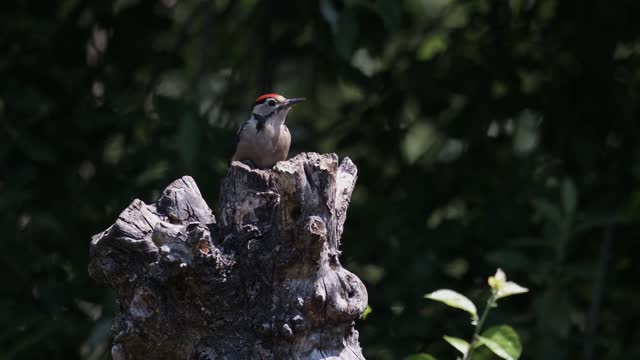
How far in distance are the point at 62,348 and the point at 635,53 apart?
271cm

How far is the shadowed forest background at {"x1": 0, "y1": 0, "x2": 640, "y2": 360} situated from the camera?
162 inches

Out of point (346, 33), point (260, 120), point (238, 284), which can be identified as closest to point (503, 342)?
point (238, 284)

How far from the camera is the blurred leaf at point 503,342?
6.51 ft

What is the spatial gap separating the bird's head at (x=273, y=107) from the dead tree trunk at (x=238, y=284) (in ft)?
6.57

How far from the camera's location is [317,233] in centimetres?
200

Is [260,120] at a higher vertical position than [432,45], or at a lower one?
lower

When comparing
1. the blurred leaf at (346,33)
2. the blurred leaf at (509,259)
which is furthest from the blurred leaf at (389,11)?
the blurred leaf at (509,259)

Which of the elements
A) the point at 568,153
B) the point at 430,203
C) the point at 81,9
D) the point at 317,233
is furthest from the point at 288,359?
the point at 81,9

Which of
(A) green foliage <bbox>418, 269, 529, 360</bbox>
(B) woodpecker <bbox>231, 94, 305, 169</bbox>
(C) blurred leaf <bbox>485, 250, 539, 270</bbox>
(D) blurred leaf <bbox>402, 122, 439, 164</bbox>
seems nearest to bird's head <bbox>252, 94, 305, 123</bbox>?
(B) woodpecker <bbox>231, 94, 305, 169</bbox>

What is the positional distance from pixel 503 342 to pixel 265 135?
2132 millimetres

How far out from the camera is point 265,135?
4.00m

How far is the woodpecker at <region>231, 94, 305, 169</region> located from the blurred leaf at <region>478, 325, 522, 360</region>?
6.72 ft

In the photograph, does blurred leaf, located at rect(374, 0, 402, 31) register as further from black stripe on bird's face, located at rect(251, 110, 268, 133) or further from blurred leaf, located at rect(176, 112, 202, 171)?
blurred leaf, located at rect(176, 112, 202, 171)

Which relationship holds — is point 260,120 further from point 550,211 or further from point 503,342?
point 503,342
